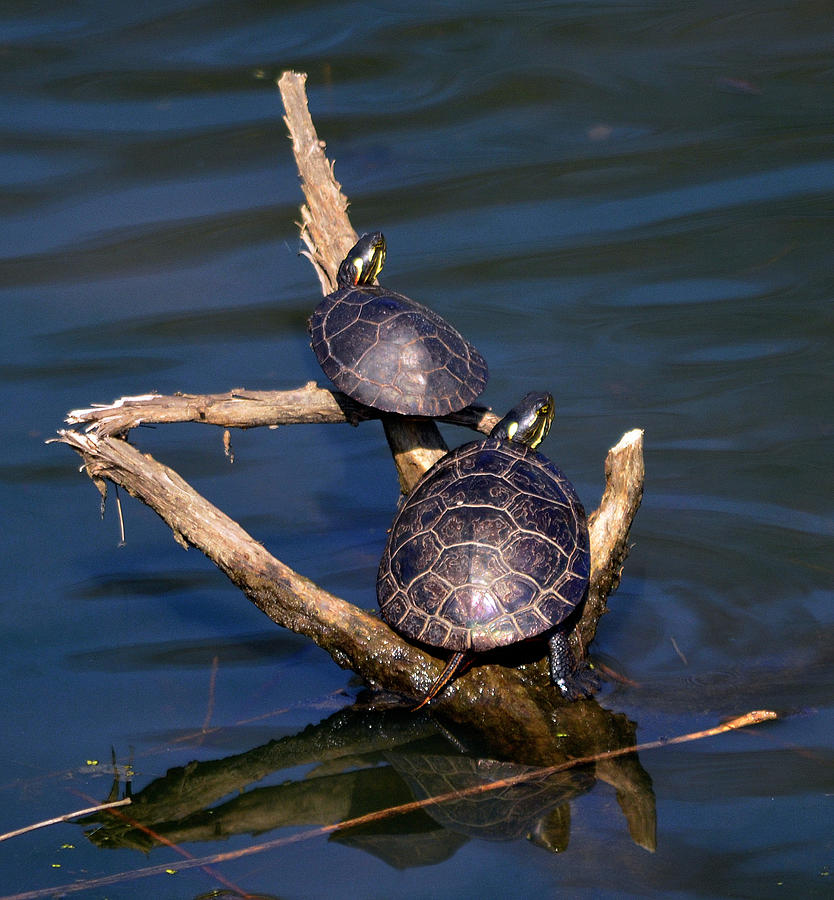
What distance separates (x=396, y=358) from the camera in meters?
3.98

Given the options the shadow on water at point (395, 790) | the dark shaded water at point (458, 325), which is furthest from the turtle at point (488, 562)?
the dark shaded water at point (458, 325)

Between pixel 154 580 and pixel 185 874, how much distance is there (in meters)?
1.64

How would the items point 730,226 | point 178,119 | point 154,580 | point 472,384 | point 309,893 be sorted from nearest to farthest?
point 309,893 < point 472,384 < point 154,580 < point 730,226 < point 178,119

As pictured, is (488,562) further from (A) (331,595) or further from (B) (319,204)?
(B) (319,204)

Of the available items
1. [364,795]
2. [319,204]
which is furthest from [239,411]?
[364,795]

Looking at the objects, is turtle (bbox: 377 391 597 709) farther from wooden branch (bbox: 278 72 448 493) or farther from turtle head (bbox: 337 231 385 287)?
wooden branch (bbox: 278 72 448 493)

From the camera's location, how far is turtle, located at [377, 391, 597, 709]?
342cm

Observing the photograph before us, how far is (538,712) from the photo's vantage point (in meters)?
3.53

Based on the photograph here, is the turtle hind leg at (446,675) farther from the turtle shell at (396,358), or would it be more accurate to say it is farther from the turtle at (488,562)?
the turtle shell at (396,358)

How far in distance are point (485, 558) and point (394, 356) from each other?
2.88 feet

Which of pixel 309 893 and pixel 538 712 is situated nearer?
pixel 309 893

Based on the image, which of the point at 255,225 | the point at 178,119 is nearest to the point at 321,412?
the point at 255,225

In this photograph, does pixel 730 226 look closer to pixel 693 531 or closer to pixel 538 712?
pixel 693 531

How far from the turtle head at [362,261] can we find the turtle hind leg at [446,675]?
5.27ft
